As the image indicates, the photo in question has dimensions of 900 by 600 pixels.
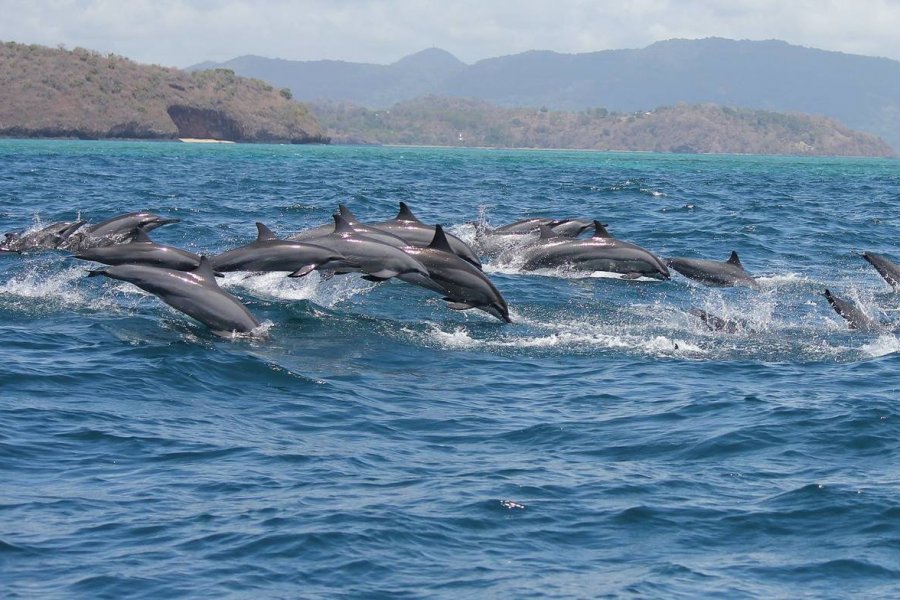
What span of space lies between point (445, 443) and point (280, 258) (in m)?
5.68

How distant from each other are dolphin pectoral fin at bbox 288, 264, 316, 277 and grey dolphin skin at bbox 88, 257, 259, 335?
85 centimetres

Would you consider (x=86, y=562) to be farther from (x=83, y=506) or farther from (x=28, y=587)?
(x=83, y=506)

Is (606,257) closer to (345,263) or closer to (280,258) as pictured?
(345,263)

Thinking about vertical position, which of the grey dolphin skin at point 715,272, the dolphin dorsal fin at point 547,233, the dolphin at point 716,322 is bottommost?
the dolphin at point 716,322

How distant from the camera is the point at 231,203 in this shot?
120 feet

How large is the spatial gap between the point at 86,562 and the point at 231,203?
2924cm

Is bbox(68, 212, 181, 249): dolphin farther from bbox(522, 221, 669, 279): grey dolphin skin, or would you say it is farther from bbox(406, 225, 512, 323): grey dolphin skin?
bbox(522, 221, 669, 279): grey dolphin skin

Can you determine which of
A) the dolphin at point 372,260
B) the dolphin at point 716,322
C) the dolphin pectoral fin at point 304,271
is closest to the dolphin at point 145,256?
the dolphin pectoral fin at point 304,271

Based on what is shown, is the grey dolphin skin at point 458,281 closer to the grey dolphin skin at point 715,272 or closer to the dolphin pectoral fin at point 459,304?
the dolphin pectoral fin at point 459,304

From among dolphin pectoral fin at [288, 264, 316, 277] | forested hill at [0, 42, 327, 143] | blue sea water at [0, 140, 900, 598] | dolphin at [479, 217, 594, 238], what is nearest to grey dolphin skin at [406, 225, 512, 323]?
blue sea water at [0, 140, 900, 598]

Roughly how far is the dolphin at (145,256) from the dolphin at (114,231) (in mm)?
4152

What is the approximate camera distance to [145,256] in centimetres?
1636

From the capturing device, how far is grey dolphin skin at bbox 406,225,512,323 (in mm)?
16500

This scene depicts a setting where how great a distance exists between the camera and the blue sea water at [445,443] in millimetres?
8188
